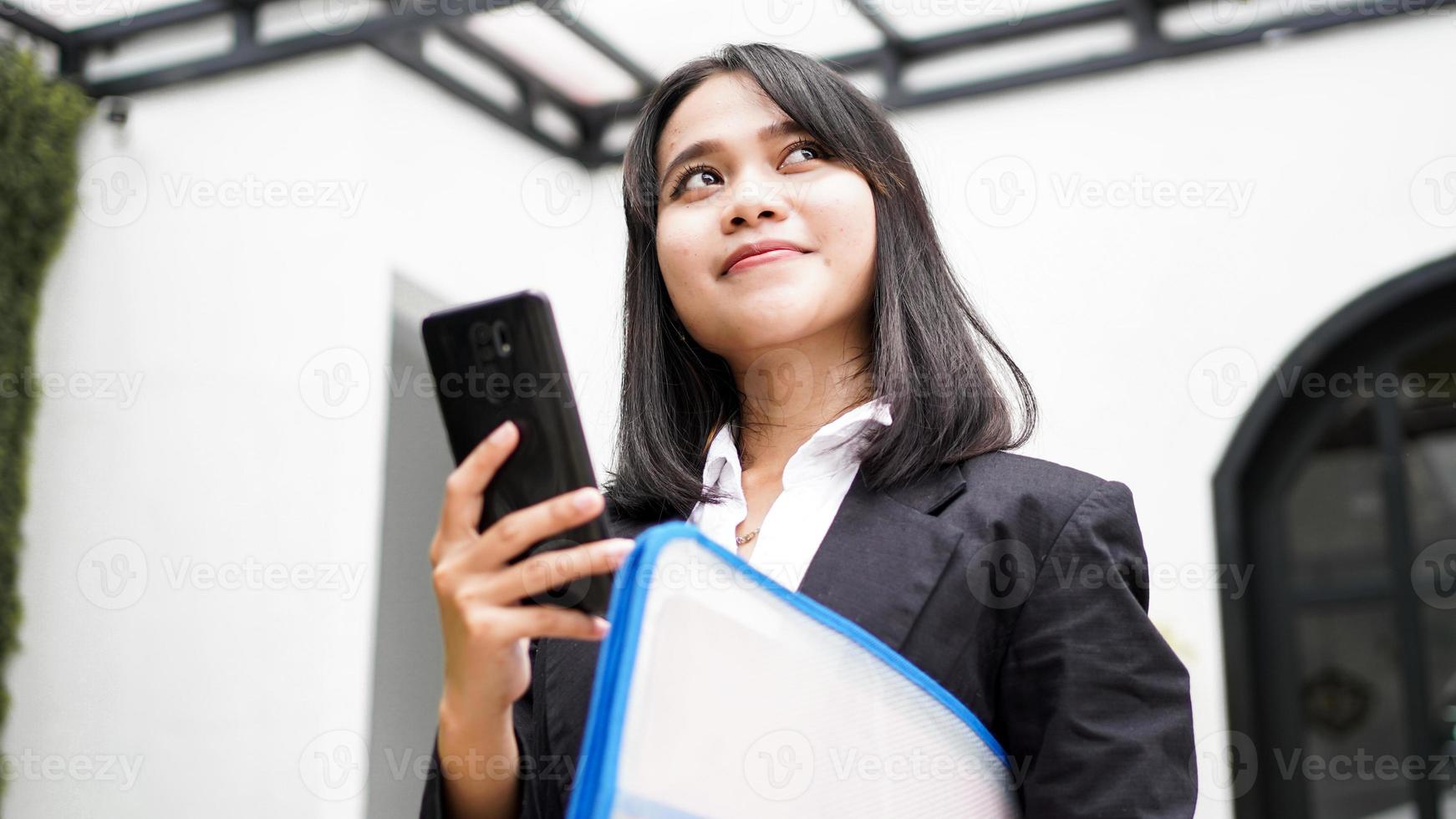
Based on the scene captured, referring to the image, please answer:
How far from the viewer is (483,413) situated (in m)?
0.98

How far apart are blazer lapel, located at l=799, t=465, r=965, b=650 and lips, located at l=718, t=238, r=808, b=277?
0.24 meters

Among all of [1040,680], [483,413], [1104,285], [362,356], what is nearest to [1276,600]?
[1104,285]

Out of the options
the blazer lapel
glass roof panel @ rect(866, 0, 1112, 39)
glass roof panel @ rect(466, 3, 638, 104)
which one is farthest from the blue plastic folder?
glass roof panel @ rect(866, 0, 1112, 39)

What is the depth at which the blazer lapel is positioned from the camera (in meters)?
1.07

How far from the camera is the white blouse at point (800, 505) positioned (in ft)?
3.90

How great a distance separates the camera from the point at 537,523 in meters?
0.87

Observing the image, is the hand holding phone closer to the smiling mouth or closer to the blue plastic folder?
the blue plastic folder

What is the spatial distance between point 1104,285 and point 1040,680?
353 cm

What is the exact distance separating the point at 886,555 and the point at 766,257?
322 millimetres

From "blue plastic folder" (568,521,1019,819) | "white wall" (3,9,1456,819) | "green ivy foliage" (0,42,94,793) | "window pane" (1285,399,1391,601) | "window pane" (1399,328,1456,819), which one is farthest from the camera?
"window pane" (1285,399,1391,601)

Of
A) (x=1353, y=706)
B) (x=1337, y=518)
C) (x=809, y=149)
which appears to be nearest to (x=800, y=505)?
(x=809, y=149)

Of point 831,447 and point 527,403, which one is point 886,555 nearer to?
point 831,447

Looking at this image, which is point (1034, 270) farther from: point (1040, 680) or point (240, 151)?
point (1040, 680)

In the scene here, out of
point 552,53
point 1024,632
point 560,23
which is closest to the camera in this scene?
point 1024,632
